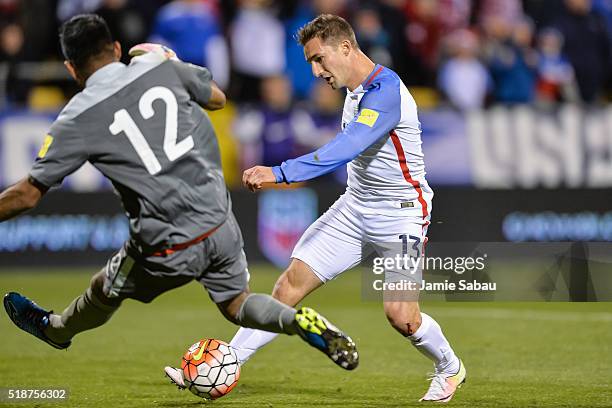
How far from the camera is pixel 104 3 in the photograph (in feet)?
48.9

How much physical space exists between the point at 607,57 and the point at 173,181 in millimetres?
12526

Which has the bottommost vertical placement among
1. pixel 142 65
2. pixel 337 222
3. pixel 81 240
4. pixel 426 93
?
pixel 81 240

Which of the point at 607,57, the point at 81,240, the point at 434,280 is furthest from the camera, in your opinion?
the point at 607,57

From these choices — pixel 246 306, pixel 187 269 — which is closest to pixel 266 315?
pixel 246 306

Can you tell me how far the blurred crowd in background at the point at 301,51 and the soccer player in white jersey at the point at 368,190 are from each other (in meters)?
7.50

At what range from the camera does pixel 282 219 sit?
14570 mm

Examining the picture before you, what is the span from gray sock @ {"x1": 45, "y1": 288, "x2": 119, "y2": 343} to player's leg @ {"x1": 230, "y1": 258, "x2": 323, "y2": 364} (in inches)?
39.9

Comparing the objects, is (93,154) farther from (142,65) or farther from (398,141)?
(398,141)

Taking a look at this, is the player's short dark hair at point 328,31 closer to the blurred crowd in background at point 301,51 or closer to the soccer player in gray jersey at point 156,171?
the soccer player in gray jersey at point 156,171

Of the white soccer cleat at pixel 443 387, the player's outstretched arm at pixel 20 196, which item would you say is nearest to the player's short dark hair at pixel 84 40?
the player's outstretched arm at pixel 20 196

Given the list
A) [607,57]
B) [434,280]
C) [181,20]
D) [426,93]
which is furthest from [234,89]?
[434,280]

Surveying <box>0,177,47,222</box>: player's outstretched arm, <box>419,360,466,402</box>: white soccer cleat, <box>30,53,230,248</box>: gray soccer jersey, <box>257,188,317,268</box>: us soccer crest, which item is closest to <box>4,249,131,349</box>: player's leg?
<box>30,53,230,248</box>: gray soccer jersey

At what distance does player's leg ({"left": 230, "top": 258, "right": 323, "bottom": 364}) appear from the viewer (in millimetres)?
7223

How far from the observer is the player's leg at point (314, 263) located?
7.26m
